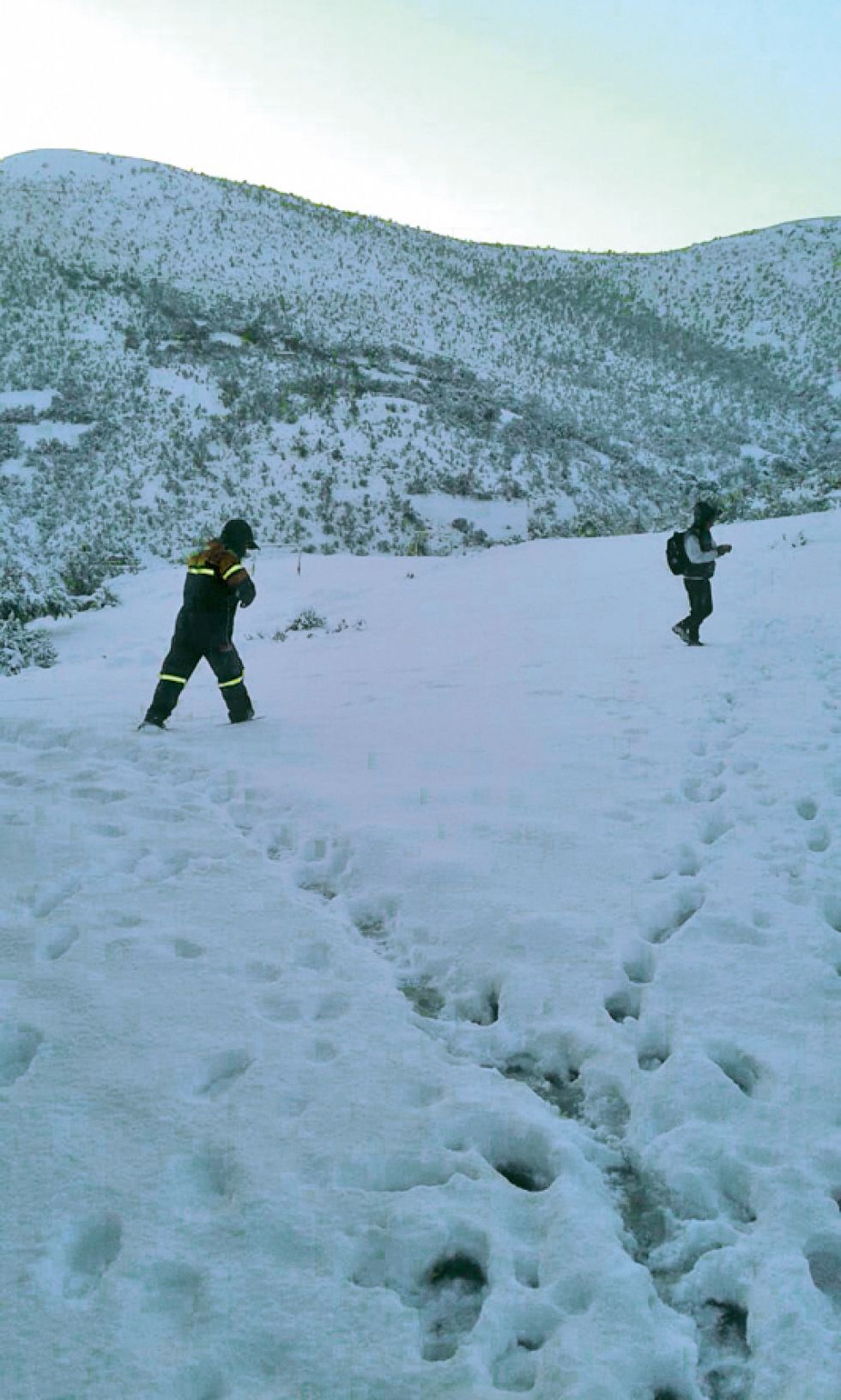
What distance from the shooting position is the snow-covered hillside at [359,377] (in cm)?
2356

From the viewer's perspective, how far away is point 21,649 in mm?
12867

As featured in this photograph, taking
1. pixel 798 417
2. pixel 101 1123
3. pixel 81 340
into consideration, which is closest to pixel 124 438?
pixel 81 340

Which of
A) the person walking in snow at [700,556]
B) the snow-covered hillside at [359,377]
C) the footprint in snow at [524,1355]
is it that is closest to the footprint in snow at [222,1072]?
the footprint in snow at [524,1355]

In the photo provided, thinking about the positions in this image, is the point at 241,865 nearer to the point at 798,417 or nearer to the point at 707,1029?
the point at 707,1029

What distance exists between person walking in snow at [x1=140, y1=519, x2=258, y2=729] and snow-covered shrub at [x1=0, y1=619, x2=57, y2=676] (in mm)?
5590

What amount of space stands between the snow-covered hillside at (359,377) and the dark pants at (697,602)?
1159 centimetres

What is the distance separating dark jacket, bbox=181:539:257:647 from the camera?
7387 millimetres

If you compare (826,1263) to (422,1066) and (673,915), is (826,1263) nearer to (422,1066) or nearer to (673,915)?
(422,1066)

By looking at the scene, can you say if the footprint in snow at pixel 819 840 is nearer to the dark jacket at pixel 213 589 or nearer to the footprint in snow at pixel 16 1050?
the footprint in snow at pixel 16 1050

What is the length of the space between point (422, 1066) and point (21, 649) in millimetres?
11780

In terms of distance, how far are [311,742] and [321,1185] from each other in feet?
15.5

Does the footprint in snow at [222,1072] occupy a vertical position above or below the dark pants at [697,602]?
below

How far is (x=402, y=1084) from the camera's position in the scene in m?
2.96

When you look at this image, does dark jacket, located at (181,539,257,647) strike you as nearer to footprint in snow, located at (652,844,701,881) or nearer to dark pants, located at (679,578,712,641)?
footprint in snow, located at (652,844,701,881)
